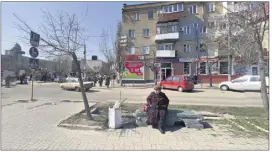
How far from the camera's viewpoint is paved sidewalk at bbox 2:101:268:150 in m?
4.95

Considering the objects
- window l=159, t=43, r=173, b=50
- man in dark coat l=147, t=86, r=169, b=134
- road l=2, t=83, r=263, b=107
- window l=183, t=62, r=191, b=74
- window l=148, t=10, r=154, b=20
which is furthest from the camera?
window l=148, t=10, r=154, b=20

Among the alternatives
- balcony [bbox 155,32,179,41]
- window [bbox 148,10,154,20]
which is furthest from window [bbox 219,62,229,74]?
window [bbox 148,10,154,20]

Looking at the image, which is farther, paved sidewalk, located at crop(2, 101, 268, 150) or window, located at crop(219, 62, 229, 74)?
window, located at crop(219, 62, 229, 74)

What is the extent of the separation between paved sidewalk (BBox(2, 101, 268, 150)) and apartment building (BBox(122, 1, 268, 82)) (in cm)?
2599

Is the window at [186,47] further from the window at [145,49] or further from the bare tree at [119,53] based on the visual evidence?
the bare tree at [119,53]

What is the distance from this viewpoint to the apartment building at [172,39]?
105ft

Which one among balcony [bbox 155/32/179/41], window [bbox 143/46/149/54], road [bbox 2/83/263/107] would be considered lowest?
road [bbox 2/83/263/107]

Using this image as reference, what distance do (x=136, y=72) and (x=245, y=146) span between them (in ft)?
100

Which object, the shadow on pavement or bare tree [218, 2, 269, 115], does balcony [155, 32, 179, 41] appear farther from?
the shadow on pavement

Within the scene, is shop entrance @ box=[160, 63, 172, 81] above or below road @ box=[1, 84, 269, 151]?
above

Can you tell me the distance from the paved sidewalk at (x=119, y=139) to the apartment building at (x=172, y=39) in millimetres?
25993

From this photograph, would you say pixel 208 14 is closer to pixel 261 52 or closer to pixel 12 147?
pixel 261 52

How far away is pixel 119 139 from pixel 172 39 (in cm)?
2952

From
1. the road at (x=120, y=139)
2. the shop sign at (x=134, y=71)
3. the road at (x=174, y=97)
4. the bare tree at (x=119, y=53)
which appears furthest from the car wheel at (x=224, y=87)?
the road at (x=120, y=139)
